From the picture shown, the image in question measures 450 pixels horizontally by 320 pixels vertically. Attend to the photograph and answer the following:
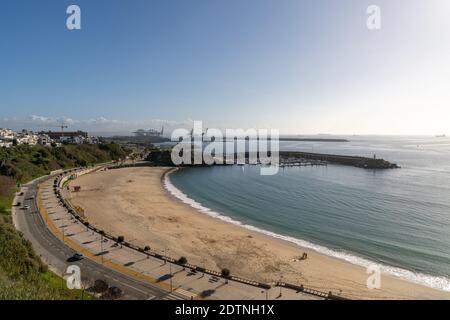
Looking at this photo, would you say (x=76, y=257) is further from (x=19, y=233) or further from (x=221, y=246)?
(x=221, y=246)

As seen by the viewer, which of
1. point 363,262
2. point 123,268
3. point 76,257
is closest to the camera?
point 123,268

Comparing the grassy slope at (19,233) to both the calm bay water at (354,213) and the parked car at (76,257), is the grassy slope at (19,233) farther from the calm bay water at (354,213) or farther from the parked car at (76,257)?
the calm bay water at (354,213)

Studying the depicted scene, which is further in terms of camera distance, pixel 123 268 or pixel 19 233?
pixel 19 233

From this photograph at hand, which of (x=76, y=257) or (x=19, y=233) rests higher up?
(x=19, y=233)

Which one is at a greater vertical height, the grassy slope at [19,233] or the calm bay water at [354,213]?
the grassy slope at [19,233]

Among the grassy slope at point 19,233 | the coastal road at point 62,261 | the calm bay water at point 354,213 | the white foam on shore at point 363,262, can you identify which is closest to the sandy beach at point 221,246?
the white foam on shore at point 363,262

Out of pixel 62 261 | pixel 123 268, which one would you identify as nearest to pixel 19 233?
pixel 62 261

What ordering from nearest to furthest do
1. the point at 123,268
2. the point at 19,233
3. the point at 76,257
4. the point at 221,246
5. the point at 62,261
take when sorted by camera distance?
the point at 123,268 < the point at 62,261 < the point at 76,257 < the point at 19,233 < the point at 221,246

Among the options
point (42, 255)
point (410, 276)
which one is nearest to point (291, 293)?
point (410, 276)
